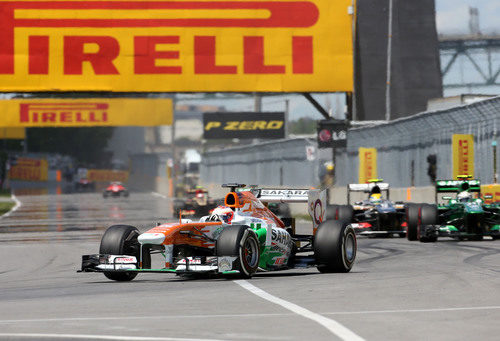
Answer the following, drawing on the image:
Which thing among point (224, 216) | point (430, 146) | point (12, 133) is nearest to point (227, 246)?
point (224, 216)

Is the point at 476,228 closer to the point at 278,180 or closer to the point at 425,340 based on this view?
the point at 425,340

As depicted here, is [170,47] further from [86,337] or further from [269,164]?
[86,337]

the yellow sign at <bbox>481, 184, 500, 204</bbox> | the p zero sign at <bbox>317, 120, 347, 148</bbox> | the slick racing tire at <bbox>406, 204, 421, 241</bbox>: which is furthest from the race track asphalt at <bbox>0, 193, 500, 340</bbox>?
the p zero sign at <bbox>317, 120, 347, 148</bbox>

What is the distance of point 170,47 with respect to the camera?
3350cm

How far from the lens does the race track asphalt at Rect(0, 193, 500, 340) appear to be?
27.0 feet

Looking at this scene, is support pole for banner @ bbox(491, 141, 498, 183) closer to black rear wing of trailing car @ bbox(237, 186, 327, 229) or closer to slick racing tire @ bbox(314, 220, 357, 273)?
black rear wing of trailing car @ bbox(237, 186, 327, 229)

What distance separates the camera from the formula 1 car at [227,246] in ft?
43.2

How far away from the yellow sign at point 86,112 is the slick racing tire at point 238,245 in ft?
158

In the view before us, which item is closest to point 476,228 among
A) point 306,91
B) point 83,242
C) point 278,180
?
point 83,242

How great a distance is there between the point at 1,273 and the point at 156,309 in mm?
6966

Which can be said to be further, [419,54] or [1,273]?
[419,54]

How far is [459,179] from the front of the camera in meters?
23.4

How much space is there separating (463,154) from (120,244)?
17.0 metres

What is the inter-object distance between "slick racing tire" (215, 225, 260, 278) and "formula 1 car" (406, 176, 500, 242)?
9634mm
